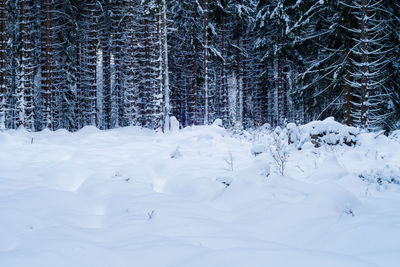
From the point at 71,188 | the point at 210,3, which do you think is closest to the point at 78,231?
the point at 71,188

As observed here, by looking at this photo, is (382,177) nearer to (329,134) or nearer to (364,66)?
(329,134)

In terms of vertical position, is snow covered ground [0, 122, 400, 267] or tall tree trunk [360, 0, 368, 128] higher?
tall tree trunk [360, 0, 368, 128]

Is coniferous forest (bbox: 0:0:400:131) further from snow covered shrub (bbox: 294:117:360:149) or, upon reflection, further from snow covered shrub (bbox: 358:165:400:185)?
snow covered shrub (bbox: 358:165:400:185)

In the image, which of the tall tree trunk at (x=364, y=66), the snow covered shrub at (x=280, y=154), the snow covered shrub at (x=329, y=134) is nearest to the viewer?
the snow covered shrub at (x=280, y=154)

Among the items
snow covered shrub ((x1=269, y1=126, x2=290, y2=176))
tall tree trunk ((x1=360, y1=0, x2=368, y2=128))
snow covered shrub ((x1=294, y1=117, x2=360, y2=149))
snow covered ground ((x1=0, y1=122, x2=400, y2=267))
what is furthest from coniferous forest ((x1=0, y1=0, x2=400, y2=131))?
snow covered ground ((x1=0, y1=122, x2=400, y2=267))

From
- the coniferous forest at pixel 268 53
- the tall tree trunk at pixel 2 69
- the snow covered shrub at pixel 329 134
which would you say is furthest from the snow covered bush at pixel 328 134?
the tall tree trunk at pixel 2 69

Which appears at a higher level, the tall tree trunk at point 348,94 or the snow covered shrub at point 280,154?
the tall tree trunk at point 348,94

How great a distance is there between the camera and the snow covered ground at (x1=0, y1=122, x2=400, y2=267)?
73.0 inches

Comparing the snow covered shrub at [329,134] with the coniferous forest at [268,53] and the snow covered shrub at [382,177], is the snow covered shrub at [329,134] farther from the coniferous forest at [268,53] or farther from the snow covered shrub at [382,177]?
the snow covered shrub at [382,177]

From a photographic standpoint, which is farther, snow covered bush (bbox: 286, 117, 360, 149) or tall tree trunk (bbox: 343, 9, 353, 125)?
tall tree trunk (bbox: 343, 9, 353, 125)

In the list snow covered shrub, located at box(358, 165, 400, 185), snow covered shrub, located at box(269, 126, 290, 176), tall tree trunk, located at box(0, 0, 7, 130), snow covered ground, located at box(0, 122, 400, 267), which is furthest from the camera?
tall tree trunk, located at box(0, 0, 7, 130)

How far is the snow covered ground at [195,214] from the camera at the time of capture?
1.85m

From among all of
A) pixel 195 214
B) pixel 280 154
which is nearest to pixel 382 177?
pixel 280 154

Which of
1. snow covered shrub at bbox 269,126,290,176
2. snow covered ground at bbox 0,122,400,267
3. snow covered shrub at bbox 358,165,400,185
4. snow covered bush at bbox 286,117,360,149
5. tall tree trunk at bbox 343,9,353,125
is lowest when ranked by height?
snow covered ground at bbox 0,122,400,267
